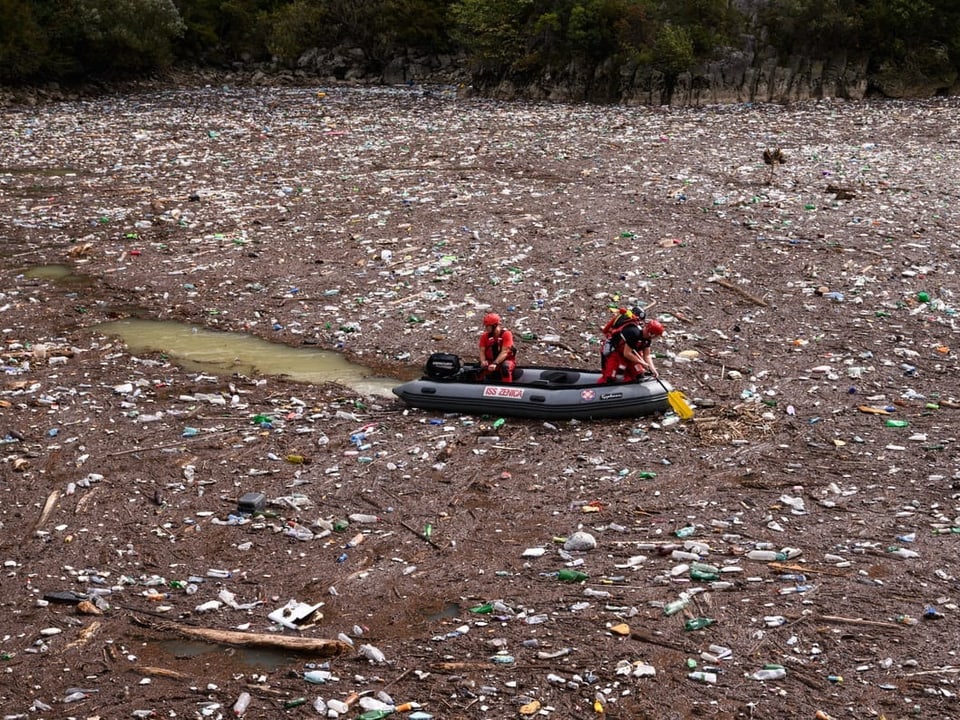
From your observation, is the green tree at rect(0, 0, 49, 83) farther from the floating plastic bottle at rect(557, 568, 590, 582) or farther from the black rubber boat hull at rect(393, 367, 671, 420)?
the floating plastic bottle at rect(557, 568, 590, 582)

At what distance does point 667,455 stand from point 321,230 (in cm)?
811

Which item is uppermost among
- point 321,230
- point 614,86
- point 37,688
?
point 614,86

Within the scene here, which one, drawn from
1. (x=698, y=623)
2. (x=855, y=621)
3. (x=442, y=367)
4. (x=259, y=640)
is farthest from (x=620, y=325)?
(x=259, y=640)

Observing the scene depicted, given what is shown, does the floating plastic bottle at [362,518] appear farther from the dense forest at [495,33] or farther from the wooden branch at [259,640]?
the dense forest at [495,33]

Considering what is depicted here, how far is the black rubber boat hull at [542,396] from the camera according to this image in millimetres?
9336

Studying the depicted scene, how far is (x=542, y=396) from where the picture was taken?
944 cm

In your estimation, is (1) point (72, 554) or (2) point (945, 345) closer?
(1) point (72, 554)

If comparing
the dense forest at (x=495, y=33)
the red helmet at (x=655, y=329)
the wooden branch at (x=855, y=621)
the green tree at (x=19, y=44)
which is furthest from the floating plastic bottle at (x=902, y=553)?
the green tree at (x=19, y=44)

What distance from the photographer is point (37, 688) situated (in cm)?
587

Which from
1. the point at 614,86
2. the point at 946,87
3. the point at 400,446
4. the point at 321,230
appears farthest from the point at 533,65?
the point at 400,446

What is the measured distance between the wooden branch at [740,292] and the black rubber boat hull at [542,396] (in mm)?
3209

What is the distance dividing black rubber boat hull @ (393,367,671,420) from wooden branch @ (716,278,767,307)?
3209 mm

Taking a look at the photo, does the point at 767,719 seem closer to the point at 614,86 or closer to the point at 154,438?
the point at 154,438

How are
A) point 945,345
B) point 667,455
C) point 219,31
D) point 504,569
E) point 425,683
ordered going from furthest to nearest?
1. point 219,31
2. point 945,345
3. point 667,455
4. point 504,569
5. point 425,683
